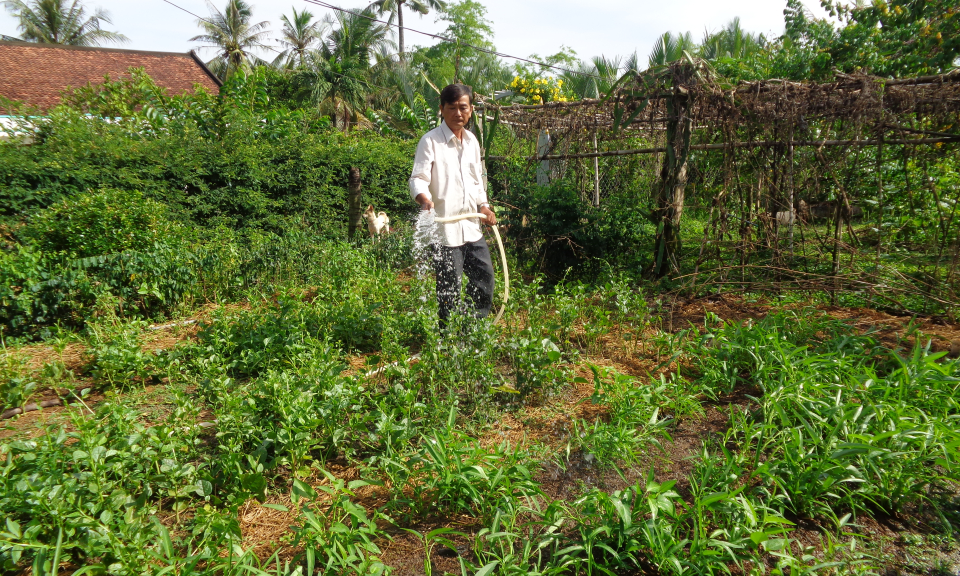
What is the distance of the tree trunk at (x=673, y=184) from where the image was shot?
216 inches

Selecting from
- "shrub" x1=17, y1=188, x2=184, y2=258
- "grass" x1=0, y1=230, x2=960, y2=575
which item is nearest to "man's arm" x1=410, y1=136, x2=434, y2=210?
"grass" x1=0, y1=230, x2=960, y2=575

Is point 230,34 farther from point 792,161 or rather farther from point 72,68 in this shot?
point 792,161

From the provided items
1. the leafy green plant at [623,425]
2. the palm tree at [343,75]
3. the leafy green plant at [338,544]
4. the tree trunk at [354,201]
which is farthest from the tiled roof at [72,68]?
the leafy green plant at [338,544]

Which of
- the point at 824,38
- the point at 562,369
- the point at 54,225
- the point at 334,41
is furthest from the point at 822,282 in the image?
the point at 334,41

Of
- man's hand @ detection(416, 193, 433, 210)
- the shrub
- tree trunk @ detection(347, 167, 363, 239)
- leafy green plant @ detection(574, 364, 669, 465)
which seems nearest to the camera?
leafy green plant @ detection(574, 364, 669, 465)

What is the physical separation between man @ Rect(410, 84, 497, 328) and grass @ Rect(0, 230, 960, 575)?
0.27m

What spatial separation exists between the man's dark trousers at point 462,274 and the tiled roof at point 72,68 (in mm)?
15572

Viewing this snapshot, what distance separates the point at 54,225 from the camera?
5.32m

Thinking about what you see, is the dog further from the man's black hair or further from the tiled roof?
the tiled roof

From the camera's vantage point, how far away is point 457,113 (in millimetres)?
3795

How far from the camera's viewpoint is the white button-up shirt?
3.79m

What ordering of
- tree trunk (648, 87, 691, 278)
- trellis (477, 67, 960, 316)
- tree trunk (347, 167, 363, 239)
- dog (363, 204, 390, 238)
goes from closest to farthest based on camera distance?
trellis (477, 67, 960, 316)
tree trunk (648, 87, 691, 278)
tree trunk (347, 167, 363, 239)
dog (363, 204, 390, 238)

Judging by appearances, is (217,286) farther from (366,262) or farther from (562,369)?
(562,369)

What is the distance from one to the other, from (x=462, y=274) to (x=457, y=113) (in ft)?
3.68
